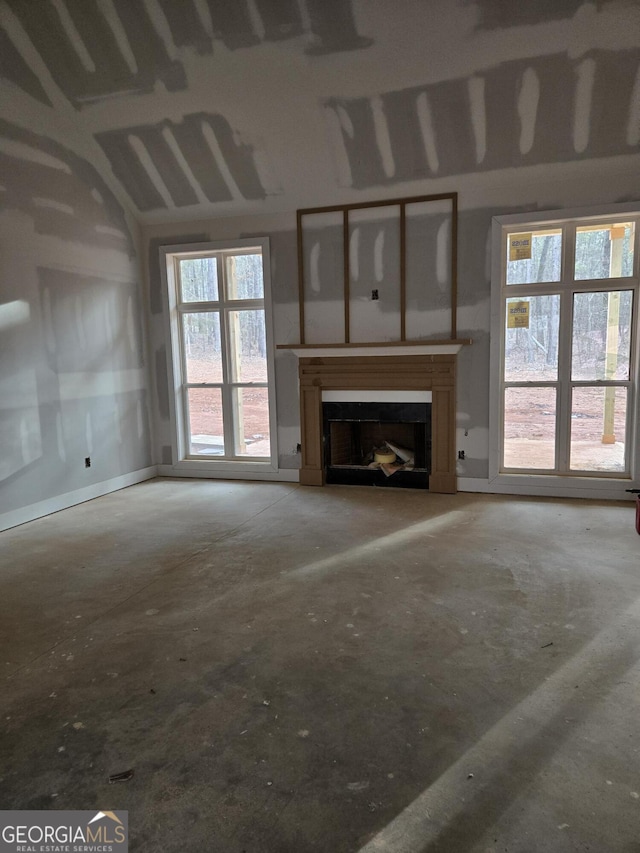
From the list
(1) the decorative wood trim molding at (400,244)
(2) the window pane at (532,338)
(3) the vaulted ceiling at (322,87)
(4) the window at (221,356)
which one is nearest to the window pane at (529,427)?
(2) the window pane at (532,338)

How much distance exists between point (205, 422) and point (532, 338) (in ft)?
11.9

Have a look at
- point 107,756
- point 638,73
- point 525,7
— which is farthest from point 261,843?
point 638,73

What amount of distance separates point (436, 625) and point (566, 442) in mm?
3114

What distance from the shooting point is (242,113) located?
463 cm

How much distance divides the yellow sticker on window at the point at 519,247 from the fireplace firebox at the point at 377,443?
1612 mm

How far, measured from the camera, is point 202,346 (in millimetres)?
6094

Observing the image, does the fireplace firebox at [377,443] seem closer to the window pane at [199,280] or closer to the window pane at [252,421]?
the window pane at [252,421]

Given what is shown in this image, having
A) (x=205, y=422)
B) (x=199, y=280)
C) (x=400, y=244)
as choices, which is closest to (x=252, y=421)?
(x=205, y=422)

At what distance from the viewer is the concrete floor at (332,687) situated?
61.1 inches

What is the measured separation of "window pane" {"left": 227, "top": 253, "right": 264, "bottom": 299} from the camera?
5777 millimetres

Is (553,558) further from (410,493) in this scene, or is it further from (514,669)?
(410,493)

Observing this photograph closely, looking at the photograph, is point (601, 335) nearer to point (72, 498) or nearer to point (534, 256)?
point (534, 256)

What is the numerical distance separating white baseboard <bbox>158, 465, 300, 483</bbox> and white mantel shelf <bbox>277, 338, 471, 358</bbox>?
1.29 metres

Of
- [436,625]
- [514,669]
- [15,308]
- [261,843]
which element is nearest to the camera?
Answer: [261,843]
